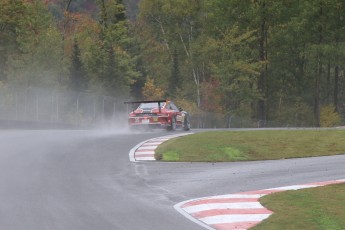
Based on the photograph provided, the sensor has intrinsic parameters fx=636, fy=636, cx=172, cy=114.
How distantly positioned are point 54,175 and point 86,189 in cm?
195

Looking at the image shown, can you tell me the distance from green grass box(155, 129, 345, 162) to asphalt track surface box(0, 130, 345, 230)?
108 cm

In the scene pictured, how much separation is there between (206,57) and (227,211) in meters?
51.6

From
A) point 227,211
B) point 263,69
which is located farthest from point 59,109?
point 227,211

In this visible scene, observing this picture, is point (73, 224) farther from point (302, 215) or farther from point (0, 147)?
point (0, 147)

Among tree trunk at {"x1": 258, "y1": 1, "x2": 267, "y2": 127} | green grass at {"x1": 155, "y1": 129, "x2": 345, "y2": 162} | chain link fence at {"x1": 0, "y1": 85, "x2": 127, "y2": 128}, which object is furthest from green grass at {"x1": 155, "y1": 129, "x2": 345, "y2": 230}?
tree trunk at {"x1": 258, "y1": 1, "x2": 267, "y2": 127}

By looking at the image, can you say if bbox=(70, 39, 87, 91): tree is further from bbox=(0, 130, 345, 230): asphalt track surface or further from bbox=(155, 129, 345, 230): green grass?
bbox=(0, 130, 345, 230): asphalt track surface

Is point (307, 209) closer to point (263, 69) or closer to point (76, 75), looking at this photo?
point (263, 69)

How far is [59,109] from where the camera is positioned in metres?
38.4

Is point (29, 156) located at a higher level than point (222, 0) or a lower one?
lower

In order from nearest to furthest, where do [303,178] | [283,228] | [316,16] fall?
[283,228]
[303,178]
[316,16]

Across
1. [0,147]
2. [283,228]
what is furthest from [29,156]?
[283,228]

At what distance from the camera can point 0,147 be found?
18172 millimetres

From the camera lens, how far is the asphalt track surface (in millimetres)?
8938

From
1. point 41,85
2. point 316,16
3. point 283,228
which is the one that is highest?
point 316,16
